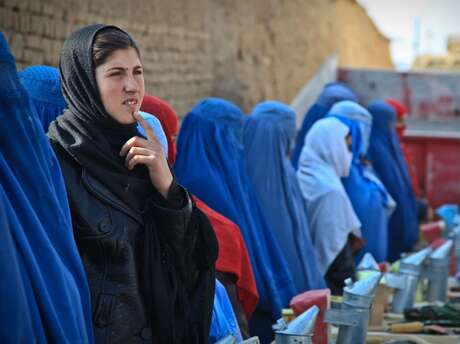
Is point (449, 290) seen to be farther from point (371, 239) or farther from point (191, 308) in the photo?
point (191, 308)

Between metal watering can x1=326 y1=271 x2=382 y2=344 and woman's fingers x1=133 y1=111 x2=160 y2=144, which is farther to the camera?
metal watering can x1=326 y1=271 x2=382 y2=344

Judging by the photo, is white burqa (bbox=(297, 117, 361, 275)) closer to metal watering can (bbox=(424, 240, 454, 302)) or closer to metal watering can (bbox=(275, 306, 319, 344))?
metal watering can (bbox=(424, 240, 454, 302))

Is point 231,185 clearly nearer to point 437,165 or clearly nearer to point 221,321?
point 221,321

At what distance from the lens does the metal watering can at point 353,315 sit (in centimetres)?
400

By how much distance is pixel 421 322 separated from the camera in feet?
16.3

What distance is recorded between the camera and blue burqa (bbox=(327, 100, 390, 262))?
6.93 meters

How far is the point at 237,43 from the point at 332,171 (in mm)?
5103

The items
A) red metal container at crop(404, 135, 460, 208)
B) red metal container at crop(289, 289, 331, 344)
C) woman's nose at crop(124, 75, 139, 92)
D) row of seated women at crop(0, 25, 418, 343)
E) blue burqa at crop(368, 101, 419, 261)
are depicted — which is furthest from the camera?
red metal container at crop(404, 135, 460, 208)

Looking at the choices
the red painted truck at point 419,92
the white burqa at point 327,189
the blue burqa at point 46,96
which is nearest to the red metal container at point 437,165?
the red painted truck at point 419,92

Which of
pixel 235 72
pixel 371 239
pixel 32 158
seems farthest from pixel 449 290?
pixel 235 72

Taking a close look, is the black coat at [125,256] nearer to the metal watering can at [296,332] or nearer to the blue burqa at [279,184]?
the metal watering can at [296,332]

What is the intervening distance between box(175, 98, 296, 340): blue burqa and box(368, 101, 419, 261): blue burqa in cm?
340

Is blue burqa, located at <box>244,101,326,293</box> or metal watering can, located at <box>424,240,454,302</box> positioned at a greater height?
blue burqa, located at <box>244,101,326,293</box>

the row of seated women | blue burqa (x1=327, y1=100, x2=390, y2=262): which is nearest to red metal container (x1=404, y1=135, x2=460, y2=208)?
blue burqa (x1=327, y1=100, x2=390, y2=262)
